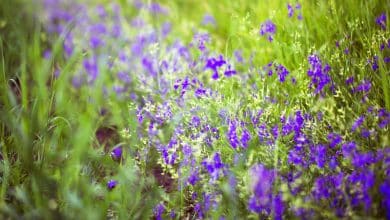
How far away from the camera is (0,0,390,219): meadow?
187cm

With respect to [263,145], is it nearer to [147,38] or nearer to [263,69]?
[263,69]

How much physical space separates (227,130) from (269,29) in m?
0.78

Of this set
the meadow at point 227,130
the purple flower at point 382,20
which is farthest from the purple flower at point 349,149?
the purple flower at point 382,20

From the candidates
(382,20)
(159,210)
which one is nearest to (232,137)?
(159,210)

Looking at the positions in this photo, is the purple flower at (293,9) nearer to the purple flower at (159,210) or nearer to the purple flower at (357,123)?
the purple flower at (357,123)

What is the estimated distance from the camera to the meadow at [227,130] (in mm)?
1865

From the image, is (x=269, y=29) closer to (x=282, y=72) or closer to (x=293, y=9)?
(x=293, y=9)

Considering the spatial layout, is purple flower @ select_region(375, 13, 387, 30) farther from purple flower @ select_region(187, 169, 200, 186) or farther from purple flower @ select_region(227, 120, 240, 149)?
purple flower @ select_region(187, 169, 200, 186)

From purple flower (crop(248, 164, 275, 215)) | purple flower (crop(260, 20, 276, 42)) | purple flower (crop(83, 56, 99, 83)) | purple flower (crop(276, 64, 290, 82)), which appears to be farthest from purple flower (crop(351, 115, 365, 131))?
purple flower (crop(83, 56, 99, 83))

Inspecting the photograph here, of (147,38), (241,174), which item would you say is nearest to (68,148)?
(241,174)

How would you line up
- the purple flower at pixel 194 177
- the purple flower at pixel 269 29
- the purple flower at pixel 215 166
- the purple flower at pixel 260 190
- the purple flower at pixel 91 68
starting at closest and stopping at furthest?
the purple flower at pixel 260 190 → the purple flower at pixel 215 166 → the purple flower at pixel 194 177 → the purple flower at pixel 269 29 → the purple flower at pixel 91 68

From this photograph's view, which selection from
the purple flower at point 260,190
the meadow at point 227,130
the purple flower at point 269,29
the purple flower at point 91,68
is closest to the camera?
the purple flower at point 260,190

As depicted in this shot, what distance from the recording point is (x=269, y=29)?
270 cm

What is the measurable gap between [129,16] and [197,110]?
2.27 m
